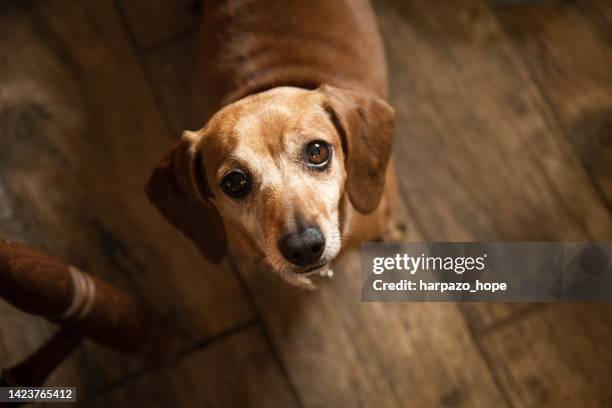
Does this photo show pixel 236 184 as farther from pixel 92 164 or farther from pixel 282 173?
pixel 92 164

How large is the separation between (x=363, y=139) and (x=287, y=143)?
253mm

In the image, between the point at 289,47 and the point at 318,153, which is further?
the point at 289,47

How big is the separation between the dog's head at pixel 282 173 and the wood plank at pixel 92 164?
0.49 m

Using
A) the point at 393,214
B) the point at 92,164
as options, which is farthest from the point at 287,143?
the point at 92,164

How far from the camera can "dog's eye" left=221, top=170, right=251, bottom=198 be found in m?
1.60

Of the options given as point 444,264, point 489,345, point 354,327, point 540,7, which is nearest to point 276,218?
point 444,264

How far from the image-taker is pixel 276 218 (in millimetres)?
1525

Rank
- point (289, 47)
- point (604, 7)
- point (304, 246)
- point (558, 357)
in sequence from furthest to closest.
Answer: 1. point (604, 7)
2. point (558, 357)
3. point (289, 47)
4. point (304, 246)

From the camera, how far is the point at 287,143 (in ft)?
5.17

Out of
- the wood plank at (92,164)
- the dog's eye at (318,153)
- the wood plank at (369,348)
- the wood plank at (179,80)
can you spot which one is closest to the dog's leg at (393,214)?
the wood plank at (369,348)

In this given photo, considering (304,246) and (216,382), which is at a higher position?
(304,246)

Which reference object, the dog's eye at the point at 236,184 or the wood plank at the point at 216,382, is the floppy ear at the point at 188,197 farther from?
the wood plank at the point at 216,382

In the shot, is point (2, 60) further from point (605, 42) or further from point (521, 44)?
point (605, 42)

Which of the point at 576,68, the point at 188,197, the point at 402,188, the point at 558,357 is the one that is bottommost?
the point at 558,357
